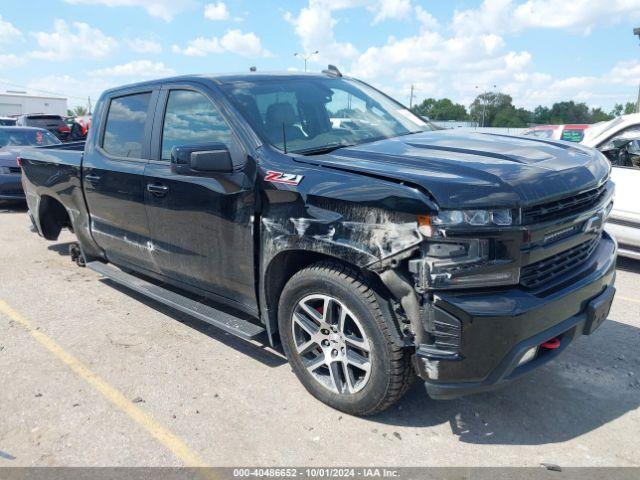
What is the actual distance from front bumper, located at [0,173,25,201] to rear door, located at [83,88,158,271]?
20.1 feet

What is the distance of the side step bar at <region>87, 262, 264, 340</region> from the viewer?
11.7 ft

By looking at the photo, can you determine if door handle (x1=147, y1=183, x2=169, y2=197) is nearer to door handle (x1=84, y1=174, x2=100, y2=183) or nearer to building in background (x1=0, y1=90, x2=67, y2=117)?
door handle (x1=84, y1=174, x2=100, y2=183)

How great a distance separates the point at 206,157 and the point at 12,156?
29.0 ft

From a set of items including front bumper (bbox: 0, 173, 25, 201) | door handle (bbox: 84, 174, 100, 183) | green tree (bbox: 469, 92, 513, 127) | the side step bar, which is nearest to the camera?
the side step bar

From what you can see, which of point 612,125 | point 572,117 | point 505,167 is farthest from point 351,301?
point 572,117

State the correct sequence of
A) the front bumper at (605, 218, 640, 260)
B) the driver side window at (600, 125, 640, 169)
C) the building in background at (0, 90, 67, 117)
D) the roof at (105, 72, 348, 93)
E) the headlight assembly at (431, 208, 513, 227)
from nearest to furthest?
the headlight assembly at (431, 208, 513, 227)
the roof at (105, 72, 348, 93)
the front bumper at (605, 218, 640, 260)
the driver side window at (600, 125, 640, 169)
the building in background at (0, 90, 67, 117)

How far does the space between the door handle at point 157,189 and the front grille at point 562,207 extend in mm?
2537

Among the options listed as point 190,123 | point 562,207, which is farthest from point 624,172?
point 190,123

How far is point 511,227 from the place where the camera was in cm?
249

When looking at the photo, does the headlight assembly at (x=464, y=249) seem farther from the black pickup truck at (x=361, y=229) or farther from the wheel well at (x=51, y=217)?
the wheel well at (x=51, y=217)

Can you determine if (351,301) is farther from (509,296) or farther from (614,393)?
(614,393)

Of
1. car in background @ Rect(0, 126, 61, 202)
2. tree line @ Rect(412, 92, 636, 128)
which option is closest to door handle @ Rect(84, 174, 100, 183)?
car in background @ Rect(0, 126, 61, 202)

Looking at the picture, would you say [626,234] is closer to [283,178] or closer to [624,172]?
[624,172]

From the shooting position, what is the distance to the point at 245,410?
10.7 ft
